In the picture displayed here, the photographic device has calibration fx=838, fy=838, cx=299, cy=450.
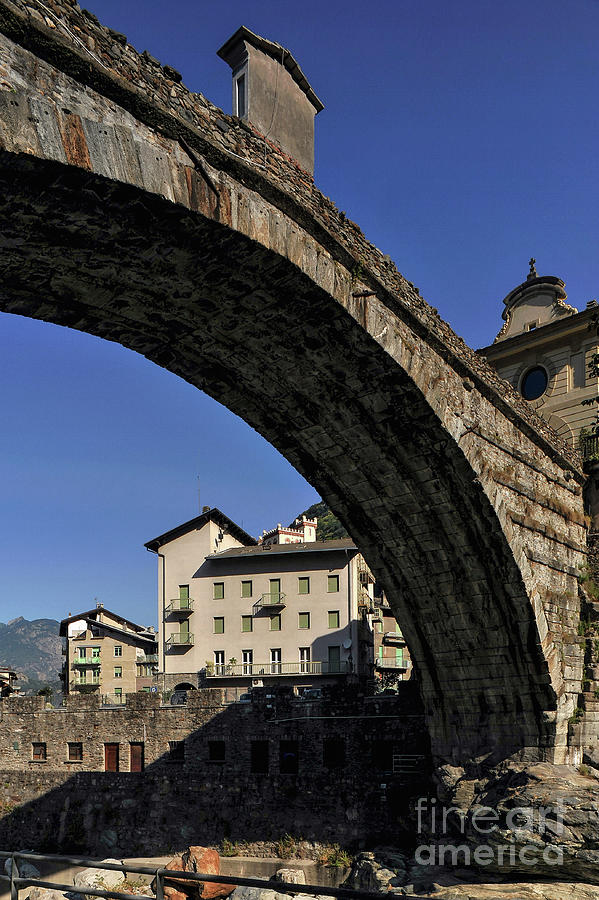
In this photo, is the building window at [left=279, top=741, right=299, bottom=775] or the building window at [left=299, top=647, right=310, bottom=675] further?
the building window at [left=299, top=647, right=310, bottom=675]

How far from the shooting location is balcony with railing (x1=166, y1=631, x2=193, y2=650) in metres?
34.8

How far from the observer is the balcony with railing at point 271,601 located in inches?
1312

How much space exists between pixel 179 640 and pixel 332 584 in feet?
23.2

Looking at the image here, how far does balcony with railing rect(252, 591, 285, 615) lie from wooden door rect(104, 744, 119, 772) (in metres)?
9.81

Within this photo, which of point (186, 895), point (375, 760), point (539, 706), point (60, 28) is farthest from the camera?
point (375, 760)

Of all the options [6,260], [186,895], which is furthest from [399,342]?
[186,895]

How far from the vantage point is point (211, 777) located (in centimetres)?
2202

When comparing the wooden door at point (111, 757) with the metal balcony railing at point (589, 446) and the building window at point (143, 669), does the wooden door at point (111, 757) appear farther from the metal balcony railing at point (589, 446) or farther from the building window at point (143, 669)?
the building window at point (143, 669)

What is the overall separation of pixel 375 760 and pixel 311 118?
15.1 m

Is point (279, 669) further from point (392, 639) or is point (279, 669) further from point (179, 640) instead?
point (392, 639)

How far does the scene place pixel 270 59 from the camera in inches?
371

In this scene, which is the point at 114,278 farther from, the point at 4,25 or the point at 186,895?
the point at 186,895

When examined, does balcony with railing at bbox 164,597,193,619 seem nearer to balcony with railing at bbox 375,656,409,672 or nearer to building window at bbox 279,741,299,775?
balcony with railing at bbox 375,656,409,672

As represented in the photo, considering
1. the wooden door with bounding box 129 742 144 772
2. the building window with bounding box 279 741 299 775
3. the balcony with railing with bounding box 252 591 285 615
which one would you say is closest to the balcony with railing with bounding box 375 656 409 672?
the balcony with railing with bounding box 252 591 285 615
